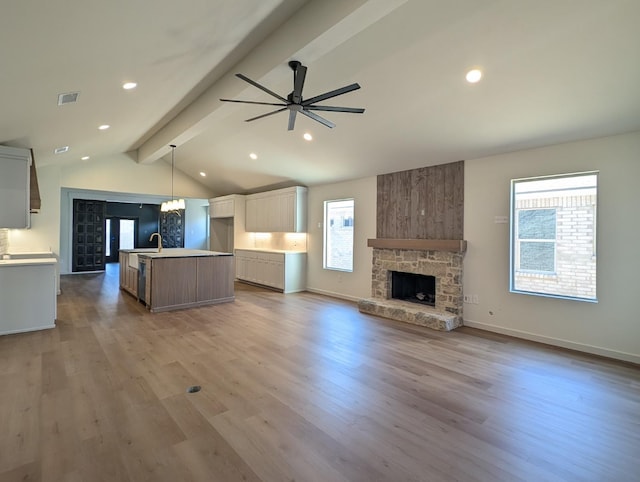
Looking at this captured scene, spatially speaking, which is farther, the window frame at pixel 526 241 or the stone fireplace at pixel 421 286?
the stone fireplace at pixel 421 286

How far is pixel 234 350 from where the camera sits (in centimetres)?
386

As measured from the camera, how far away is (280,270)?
7.68 m

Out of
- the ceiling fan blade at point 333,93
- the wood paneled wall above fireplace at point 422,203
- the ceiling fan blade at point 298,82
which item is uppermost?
the ceiling fan blade at point 298,82

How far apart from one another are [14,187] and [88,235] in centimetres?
716

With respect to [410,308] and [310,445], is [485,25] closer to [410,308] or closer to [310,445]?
[310,445]

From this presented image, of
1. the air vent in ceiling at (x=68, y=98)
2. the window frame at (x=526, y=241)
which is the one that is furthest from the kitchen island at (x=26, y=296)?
the window frame at (x=526, y=241)

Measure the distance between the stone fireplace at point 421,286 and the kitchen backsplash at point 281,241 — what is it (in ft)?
7.79

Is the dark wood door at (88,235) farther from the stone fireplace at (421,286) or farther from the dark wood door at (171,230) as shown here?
the stone fireplace at (421,286)

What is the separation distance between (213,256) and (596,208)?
5773 mm

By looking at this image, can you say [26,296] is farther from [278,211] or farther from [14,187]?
[278,211]

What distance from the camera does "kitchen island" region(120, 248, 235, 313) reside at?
5.70 metres

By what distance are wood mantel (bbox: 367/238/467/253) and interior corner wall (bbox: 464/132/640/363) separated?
8.3 inches

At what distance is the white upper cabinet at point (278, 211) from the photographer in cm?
772

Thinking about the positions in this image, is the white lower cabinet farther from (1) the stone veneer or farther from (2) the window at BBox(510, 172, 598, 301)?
(2) the window at BBox(510, 172, 598, 301)
